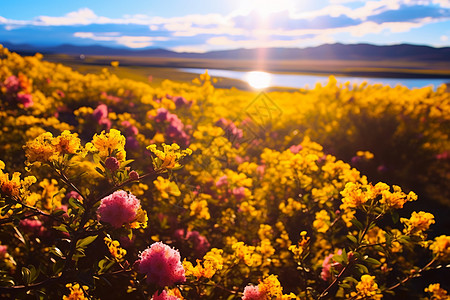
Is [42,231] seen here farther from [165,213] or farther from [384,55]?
[384,55]

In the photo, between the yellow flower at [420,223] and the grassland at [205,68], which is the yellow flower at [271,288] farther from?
the grassland at [205,68]

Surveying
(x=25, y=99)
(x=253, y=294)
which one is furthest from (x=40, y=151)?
(x=25, y=99)

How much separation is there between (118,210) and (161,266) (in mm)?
317

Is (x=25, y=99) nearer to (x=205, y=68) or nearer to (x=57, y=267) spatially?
(x=57, y=267)

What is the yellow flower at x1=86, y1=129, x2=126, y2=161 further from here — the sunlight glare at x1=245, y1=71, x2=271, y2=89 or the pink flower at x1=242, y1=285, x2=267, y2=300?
the sunlight glare at x1=245, y1=71, x2=271, y2=89

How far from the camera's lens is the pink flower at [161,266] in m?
1.47

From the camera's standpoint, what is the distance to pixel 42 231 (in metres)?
2.81

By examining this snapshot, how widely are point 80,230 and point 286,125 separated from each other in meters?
5.30

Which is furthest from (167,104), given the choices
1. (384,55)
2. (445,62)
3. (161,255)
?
(384,55)

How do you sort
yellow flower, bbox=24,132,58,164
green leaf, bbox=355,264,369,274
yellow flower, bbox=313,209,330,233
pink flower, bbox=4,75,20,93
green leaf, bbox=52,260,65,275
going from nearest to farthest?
yellow flower, bbox=24,132,58,164, green leaf, bbox=52,260,65,275, green leaf, bbox=355,264,369,274, yellow flower, bbox=313,209,330,233, pink flower, bbox=4,75,20,93

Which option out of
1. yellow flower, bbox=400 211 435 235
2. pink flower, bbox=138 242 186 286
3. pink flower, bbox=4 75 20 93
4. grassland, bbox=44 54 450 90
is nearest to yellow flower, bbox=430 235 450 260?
yellow flower, bbox=400 211 435 235

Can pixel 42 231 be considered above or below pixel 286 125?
below

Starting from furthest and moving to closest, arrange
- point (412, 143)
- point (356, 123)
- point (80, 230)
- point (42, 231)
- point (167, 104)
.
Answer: point (356, 123)
point (412, 143)
point (167, 104)
point (42, 231)
point (80, 230)

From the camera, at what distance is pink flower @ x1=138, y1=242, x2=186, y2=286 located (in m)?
1.47
